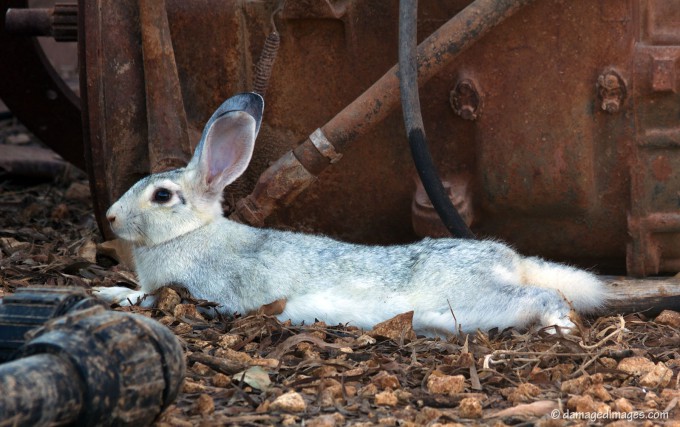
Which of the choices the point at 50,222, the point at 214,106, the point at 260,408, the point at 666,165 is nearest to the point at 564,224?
the point at 666,165

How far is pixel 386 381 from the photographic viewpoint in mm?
2977

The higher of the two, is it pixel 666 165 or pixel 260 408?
pixel 666 165

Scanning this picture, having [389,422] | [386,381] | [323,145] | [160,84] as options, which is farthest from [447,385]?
[160,84]

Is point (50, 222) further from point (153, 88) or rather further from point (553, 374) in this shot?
point (553, 374)

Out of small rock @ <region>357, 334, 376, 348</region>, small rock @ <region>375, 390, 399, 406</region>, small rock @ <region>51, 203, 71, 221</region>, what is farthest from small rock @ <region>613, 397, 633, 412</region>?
small rock @ <region>51, 203, 71, 221</region>

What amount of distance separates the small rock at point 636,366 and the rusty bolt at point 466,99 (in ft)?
4.11

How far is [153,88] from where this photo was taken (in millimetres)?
4070

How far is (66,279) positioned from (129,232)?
0.41m

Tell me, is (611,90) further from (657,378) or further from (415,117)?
(657,378)

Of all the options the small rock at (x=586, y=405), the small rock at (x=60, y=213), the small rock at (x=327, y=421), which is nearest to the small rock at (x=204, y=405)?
the small rock at (x=327, y=421)

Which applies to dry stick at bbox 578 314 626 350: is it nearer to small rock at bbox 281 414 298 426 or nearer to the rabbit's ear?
small rock at bbox 281 414 298 426

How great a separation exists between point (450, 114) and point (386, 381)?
154 cm

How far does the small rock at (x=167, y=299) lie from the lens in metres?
3.78

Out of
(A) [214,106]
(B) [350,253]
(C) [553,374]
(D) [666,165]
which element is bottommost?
(C) [553,374]
